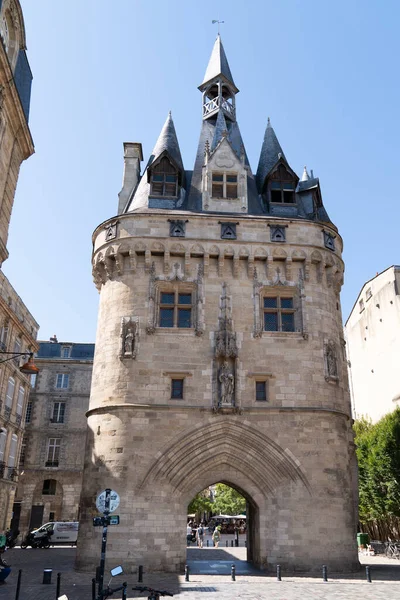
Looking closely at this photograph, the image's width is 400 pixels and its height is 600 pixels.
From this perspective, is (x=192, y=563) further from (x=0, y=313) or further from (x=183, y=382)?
(x=0, y=313)

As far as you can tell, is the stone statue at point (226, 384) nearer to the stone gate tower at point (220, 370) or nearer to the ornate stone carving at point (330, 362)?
the stone gate tower at point (220, 370)

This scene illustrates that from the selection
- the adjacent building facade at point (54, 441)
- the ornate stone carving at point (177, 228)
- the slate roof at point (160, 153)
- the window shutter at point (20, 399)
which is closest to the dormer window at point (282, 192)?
the slate roof at point (160, 153)

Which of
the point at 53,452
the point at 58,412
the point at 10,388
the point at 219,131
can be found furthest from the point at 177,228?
the point at 53,452

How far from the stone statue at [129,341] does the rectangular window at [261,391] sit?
469 centimetres

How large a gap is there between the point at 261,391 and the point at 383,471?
8.92 m

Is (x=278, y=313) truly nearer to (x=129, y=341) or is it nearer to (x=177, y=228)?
(x=177, y=228)

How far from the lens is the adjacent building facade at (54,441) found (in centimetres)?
3797

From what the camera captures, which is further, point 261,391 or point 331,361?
point 331,361

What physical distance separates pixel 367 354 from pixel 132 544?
75.2 ft

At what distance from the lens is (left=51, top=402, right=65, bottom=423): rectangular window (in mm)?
41000

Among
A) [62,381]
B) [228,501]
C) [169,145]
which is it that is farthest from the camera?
[228,501]

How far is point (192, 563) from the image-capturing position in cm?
1980

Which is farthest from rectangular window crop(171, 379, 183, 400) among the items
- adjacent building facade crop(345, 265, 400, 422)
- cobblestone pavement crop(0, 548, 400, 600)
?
adjacent building facade crop(345, 265, 400, 422)

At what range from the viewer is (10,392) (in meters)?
29.2
